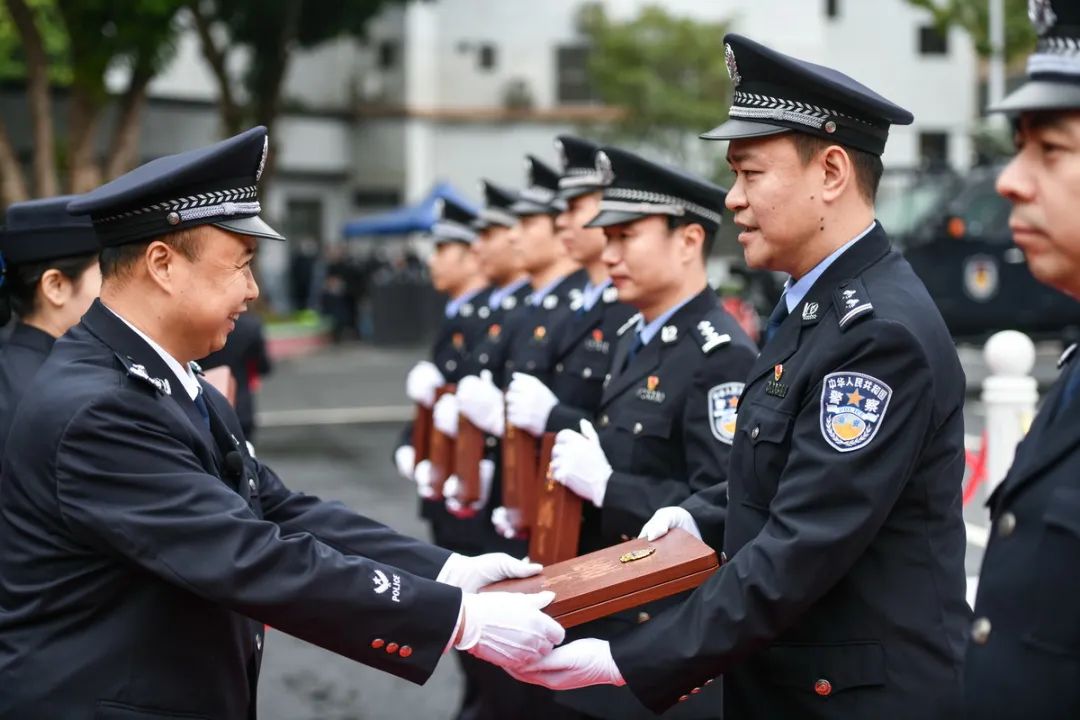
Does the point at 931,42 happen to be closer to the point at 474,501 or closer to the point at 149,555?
the point at 474,501

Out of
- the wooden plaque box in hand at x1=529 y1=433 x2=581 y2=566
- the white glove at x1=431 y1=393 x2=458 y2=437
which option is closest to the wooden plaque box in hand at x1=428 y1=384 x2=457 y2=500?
the white glove at x1=431 y1=393 x2=458 y2=437

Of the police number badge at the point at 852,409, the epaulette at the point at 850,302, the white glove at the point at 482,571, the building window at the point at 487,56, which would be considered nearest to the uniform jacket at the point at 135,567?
A: the white glove at the point at 482,571

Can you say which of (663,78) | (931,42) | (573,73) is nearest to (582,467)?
(663,78)

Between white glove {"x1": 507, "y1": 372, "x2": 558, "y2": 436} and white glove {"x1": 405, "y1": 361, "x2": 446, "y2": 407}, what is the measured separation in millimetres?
1791

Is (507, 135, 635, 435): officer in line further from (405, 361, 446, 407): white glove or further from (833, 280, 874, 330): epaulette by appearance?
(833, 280, 874, 330): epaulette

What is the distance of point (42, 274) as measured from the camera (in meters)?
3.98

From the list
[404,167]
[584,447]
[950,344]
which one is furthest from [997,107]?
[404,167]

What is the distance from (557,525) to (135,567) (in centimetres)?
146

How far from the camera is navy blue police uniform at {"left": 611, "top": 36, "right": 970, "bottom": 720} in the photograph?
2.47m

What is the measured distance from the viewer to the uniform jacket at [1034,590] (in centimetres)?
191

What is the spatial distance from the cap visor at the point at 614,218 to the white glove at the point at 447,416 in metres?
1.86

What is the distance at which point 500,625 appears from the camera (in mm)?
2855

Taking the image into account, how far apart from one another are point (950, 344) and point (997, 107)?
70cm

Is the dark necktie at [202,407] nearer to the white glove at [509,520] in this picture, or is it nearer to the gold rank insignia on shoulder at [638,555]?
the gold rank insignia on shoulder at [638,555]
